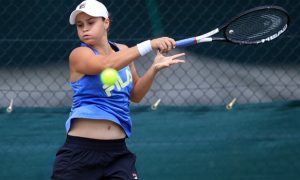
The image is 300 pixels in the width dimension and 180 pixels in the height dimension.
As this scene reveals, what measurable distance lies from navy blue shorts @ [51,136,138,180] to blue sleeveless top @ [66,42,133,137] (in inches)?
4.7

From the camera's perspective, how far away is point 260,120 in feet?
18.2

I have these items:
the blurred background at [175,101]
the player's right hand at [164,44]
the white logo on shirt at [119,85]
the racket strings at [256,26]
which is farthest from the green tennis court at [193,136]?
the player's right hand at [164,44]

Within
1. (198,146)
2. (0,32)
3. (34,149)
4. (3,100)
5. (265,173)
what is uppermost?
(0,32)

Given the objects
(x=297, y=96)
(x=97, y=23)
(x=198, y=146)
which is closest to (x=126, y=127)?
(x=97, y=23)

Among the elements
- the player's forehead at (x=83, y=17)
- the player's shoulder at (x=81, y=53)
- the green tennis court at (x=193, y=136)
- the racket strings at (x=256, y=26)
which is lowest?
the green tennis court at (x=193, y=136)

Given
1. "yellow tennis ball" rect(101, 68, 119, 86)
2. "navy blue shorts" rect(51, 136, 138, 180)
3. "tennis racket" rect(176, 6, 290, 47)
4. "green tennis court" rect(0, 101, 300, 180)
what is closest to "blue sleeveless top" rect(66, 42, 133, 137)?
"navy blue shorts" rect(51, 136, 138, 180)

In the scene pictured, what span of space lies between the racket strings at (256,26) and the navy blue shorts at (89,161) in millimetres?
932

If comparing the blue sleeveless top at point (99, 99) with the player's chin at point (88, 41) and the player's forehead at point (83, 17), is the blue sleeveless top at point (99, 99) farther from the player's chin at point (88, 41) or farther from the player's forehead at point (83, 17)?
the player's forehead at point (83, 17)

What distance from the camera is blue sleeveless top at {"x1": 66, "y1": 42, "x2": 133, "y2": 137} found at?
4176 mm

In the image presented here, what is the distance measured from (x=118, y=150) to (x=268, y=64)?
5.77 ft

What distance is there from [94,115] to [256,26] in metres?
1.12

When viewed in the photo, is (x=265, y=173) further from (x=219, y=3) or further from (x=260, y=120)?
(x=219, y=3)

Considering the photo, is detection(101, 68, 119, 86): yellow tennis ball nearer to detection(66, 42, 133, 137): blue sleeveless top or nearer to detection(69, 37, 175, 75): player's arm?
detection(69, 37, 175, 75): player's arm

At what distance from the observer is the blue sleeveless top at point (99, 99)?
4.18 metres
